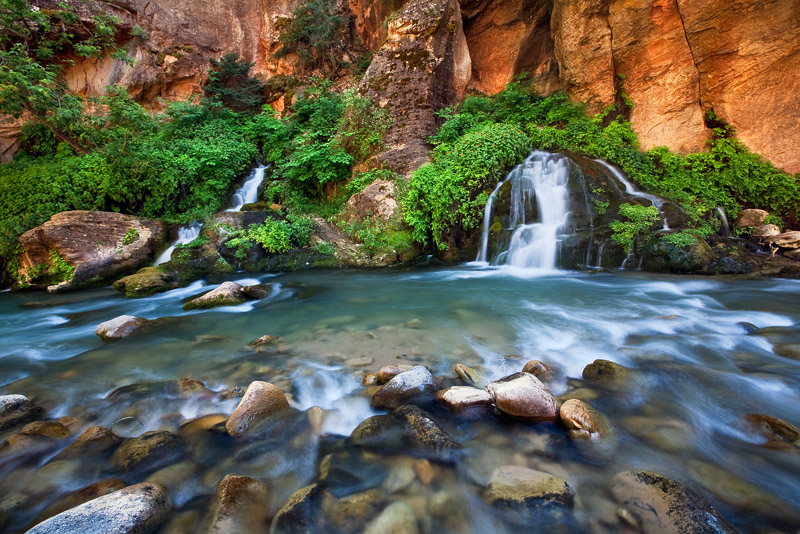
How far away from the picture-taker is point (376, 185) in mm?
8961

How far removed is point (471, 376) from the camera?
2859mm

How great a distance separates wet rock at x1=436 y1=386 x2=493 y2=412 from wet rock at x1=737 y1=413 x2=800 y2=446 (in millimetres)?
1676

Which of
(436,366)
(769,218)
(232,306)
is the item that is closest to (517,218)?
(769,218)

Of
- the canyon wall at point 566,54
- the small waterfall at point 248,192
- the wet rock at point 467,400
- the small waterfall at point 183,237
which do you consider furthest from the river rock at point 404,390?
the small waterfall at point 248,192

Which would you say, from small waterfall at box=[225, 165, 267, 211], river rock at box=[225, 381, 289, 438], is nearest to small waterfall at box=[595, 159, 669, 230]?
river rock at box=[225, 381, 289, 438]

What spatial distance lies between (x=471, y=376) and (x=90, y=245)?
8833mm

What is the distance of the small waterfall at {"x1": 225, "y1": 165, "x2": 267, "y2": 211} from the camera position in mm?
10691

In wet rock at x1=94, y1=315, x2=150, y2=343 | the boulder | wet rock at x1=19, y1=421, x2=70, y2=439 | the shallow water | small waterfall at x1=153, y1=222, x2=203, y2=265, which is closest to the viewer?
the shallow water

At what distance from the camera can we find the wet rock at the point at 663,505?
146 cm

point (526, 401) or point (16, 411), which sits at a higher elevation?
point (526, 401)

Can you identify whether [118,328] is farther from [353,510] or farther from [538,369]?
[538,369]

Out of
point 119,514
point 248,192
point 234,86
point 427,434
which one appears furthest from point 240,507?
point 234,86

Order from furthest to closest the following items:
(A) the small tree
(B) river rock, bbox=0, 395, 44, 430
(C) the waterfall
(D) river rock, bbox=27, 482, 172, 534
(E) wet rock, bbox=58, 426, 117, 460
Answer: (A) the small tree < (C) the waterfall < (B) river rock, bbox=0, 395, 44, 430 < (E) wet rock, bbox=58, 426, 117, 460 < (D) river rock, bbox=27, 482, 172, 534

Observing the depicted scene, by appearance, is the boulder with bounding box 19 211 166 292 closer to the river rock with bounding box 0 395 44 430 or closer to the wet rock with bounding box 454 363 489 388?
the river rock with bounding box 0 395 44 430
